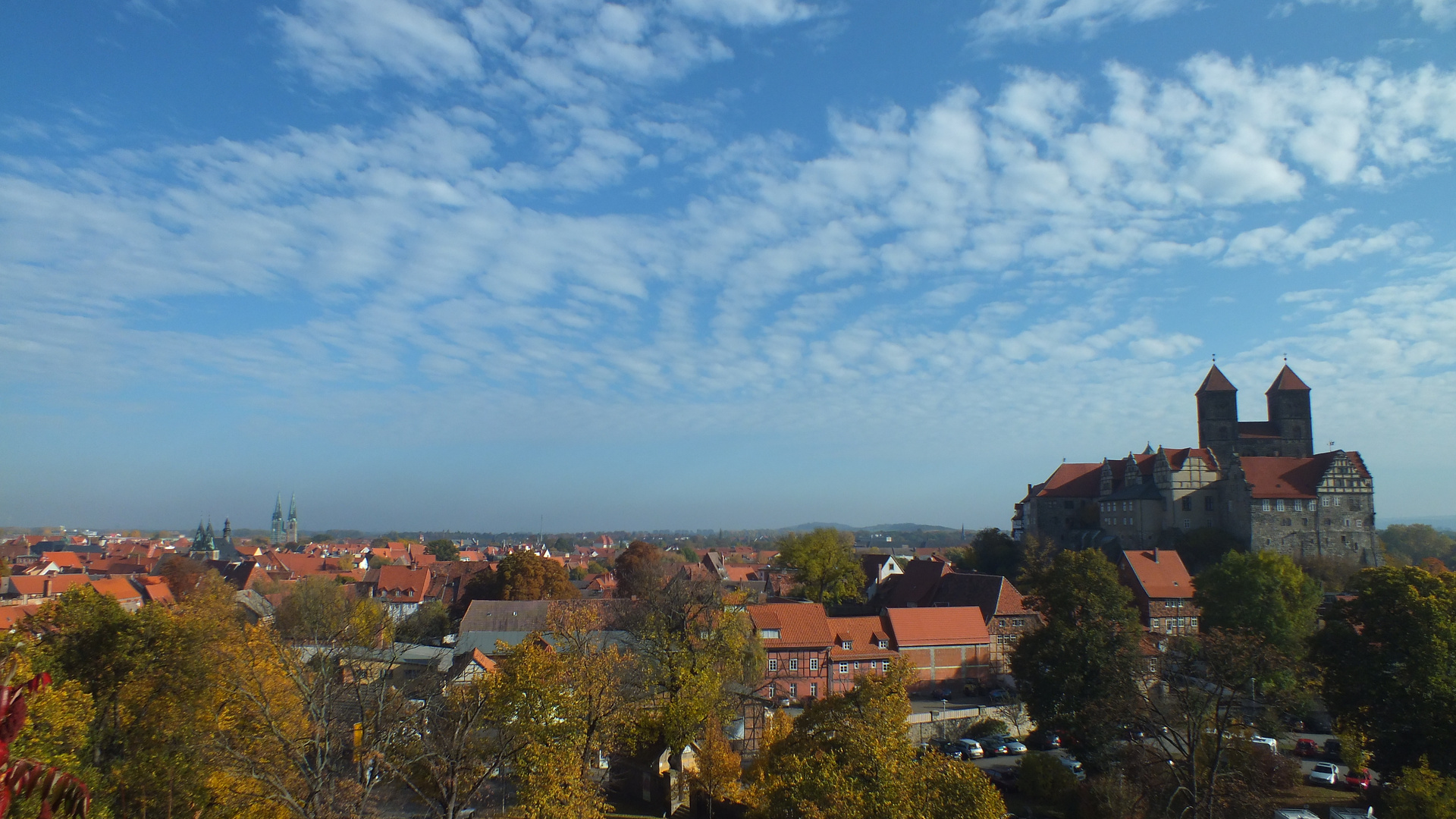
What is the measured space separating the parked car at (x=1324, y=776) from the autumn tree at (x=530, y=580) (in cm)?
3936

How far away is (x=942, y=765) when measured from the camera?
15195 mm

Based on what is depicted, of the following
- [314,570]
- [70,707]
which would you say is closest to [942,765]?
[70,707]

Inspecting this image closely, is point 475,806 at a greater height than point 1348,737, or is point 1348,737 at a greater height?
point 1348,737

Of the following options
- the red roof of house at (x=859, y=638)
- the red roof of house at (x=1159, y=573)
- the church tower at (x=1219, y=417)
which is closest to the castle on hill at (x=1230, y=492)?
the church tower at (x=1219, y=417)

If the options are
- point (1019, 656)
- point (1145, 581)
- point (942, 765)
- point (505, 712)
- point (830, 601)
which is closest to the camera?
point (942, 765)

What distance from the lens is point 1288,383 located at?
73188mm

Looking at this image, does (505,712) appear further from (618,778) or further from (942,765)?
(942,765)

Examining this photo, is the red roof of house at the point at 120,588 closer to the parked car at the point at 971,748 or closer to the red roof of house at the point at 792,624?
the red roof of house at the point at 792,624

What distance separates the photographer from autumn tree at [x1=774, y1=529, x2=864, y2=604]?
196ft

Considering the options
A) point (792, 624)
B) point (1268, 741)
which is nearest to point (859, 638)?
point (792, 624)

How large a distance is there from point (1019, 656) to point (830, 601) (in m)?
31.3

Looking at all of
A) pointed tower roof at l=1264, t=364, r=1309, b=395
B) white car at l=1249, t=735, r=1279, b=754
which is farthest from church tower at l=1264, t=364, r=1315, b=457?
white car at l=1249, t=735, r=1279, b=754

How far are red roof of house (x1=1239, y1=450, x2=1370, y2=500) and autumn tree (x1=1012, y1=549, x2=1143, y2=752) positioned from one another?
42117 millimetres

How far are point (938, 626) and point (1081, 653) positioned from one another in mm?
15722
